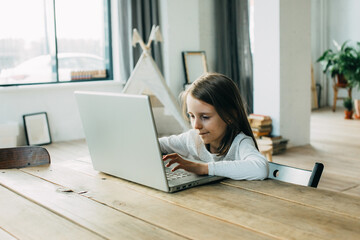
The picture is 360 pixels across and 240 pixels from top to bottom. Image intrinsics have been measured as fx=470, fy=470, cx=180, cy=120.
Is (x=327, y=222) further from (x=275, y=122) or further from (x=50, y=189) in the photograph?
(x=275, y=122)

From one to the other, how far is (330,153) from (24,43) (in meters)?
3.41

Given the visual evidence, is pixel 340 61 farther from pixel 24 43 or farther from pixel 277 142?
pixel 24 43

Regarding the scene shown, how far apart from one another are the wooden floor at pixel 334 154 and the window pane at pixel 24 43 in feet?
9.25

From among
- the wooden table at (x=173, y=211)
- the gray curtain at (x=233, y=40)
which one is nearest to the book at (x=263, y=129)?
the gray curtain at (x=233, y=40)

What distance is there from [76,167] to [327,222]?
0.95 m

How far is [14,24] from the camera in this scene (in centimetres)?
507

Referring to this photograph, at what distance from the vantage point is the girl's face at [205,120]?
1.54 m

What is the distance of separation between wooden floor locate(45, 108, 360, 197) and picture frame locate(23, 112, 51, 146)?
0.13 meters

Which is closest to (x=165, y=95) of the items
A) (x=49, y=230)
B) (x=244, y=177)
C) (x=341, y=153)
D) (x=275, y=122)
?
→ (x=275, y=122)

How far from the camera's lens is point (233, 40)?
21.8ft

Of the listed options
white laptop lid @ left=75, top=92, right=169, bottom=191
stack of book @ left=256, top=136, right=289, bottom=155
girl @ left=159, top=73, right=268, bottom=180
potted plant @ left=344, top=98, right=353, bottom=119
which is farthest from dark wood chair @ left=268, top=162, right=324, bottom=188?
potted plant @ left=344, top=98, right=353, bottom=119

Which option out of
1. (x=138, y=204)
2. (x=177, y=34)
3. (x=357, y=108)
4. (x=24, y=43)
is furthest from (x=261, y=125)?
(x=138, y=204)

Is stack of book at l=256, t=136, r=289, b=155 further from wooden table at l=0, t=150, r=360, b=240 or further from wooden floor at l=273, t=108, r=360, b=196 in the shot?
wooden table at l=0, t=150, r=360, b=240

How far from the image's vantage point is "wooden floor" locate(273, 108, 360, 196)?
343 centimetres
